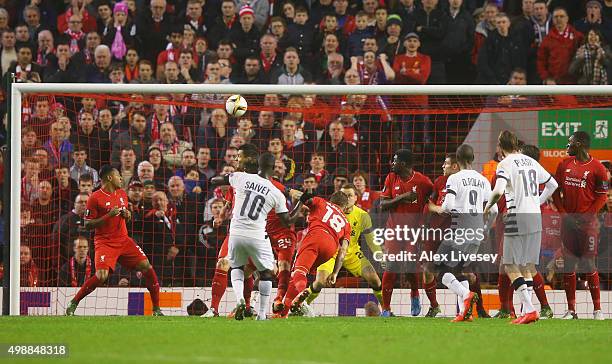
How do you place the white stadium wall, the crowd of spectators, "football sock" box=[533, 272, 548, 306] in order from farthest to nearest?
the crowd of spectators → the white stadium wall → "football sock" box=[533, 272, 548, 306]

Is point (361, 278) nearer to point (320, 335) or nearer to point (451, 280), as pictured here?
point (451, 280)

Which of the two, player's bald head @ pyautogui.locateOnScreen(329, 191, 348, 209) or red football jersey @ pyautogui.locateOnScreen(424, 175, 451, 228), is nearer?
player's bald head @ pyautogui.locateOnScreen(329, 191, 348, 209)

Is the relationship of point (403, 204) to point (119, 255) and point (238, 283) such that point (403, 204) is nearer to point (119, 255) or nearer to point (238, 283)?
point (238, 283)

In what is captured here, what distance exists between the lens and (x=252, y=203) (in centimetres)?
1223

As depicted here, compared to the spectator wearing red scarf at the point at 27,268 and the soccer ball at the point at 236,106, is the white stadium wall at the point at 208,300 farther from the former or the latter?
the soccer ball at the point at 236,106

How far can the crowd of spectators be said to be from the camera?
15.1 m

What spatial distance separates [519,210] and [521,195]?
178 mm

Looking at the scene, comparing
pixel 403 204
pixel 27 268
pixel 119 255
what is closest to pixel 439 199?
pixel 403 204

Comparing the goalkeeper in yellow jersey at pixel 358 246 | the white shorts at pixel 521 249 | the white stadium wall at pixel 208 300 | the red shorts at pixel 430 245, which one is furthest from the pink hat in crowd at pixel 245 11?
the white shorts at pixel 521 249

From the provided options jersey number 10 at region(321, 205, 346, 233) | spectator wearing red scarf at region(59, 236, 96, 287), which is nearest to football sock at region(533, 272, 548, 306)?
jersey number 10 at region(321, 205, 346, 233)

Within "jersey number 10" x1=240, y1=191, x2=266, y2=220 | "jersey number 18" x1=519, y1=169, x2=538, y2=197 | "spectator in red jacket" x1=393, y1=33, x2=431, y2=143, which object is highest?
"spectator in red jacket" x1=393, y1=33, x2=431, y2=143

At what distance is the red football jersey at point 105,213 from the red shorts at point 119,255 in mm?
64

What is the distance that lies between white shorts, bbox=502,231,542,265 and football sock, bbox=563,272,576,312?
5.80ft

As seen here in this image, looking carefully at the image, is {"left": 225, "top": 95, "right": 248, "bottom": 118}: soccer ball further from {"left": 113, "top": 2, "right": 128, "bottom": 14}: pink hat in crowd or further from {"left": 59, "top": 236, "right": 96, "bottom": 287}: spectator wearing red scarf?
{"left": 113, "top": 2, "right": 128, "bottom": 14}: pink hat in crowd
